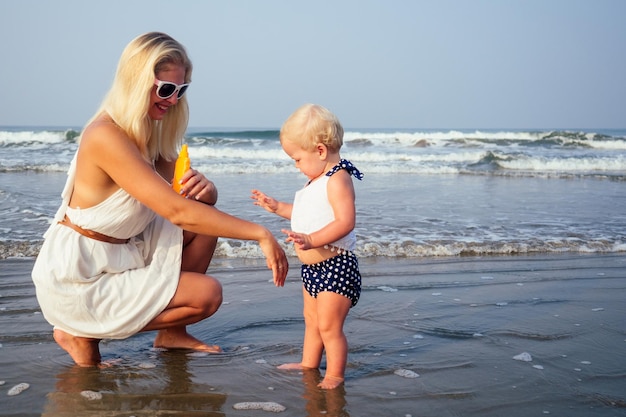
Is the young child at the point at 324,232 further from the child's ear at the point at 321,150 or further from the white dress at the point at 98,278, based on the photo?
the white dress at the point at 98,278

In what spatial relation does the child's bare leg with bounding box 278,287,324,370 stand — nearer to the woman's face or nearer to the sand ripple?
the sand ripple

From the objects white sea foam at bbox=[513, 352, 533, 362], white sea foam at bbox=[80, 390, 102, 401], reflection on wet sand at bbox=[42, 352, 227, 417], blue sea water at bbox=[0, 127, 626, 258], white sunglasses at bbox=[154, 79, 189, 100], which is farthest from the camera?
blue sea water at bbox=[0, 127, 626, 258]

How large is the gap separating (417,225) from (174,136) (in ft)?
15.6

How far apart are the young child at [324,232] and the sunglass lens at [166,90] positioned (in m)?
0.56

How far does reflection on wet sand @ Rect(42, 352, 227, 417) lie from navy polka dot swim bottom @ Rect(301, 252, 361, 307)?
2.24 ft

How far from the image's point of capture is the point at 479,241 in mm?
A: 7098

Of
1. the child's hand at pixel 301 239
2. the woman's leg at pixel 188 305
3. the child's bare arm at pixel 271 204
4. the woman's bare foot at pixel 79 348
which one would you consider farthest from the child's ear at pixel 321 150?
the woman's bare foot at pixel 79 348

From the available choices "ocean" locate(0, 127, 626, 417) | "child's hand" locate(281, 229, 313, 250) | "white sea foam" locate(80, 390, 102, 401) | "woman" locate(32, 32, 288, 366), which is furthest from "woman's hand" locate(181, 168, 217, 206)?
"white sea foam" locate(80, 390, 102, 401)

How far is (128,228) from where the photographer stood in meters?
3.36

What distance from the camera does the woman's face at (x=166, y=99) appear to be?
3227mm

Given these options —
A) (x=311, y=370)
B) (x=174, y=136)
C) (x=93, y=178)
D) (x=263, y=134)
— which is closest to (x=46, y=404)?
(x=93, y=178)

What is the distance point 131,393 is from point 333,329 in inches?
37.5

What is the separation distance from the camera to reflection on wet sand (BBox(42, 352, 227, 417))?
2830 mm

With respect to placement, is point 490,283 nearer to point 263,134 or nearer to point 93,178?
point 93,178
